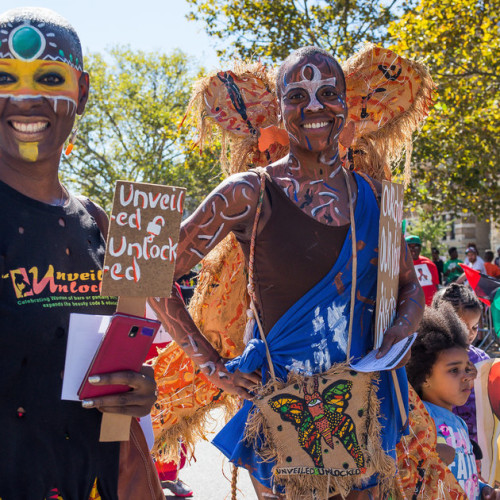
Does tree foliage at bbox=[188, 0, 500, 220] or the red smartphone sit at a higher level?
tree foliage at bbox=[188, 0, 500, 220]

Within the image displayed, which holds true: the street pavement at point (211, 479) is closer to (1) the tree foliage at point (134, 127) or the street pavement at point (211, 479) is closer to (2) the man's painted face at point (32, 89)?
(2) the man's painted face at point (32, 89)

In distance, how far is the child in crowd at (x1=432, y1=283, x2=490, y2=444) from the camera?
153 inches

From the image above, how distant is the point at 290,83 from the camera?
275 centimetres

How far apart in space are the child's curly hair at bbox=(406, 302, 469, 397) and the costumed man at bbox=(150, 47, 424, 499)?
891mm

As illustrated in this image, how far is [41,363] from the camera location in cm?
179

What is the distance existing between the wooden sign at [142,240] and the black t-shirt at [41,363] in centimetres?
13

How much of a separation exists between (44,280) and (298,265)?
1.02m

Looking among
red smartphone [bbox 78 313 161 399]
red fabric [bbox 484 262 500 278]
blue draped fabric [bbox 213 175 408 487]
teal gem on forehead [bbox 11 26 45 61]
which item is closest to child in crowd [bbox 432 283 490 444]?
blue draped fabric [bbox 213 175 408 487]

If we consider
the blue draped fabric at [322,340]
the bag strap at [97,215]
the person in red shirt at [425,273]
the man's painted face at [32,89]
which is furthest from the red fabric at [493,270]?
the man's painted face at [32,89]

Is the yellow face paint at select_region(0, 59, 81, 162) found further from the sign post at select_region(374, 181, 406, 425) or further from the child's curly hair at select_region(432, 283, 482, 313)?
the child's curly hair at select_region(432, 283, 482, 313)

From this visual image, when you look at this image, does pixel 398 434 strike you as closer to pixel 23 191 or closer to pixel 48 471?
pixel 48 471

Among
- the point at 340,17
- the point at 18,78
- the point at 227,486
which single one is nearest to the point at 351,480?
the point at 18,78

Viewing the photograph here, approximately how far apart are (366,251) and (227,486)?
3187mm

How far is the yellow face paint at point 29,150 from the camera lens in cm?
194
